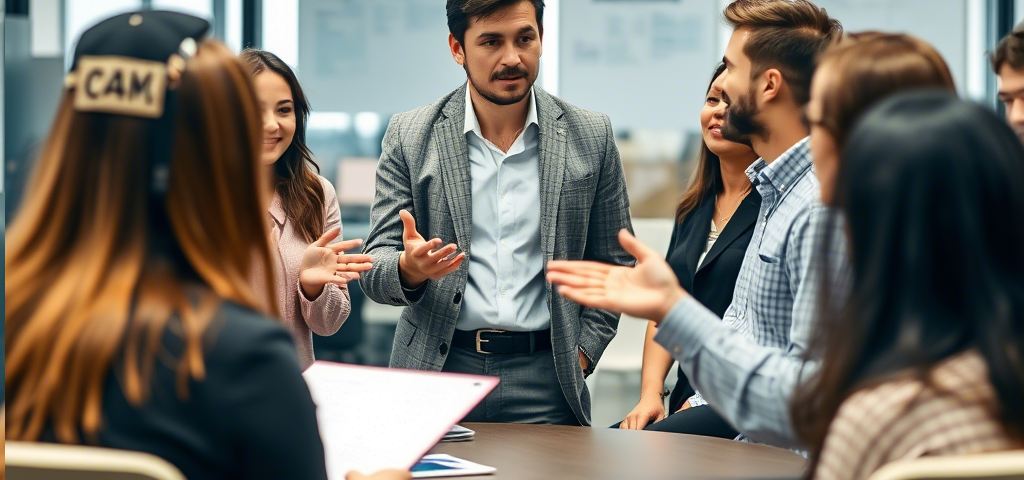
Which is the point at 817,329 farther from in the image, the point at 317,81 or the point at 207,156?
the point at 317,81

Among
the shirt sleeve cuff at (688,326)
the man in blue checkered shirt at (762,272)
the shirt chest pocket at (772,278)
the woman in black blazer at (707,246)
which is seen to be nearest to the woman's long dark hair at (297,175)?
the woman in black blazer at (707,246)

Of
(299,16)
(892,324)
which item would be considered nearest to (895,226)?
(892,324)

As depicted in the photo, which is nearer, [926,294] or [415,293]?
[926,294]

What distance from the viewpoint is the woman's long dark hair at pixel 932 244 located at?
3.31ft

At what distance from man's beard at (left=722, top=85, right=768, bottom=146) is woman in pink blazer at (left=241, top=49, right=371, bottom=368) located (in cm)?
93

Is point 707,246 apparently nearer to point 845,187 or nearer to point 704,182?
point 704,182

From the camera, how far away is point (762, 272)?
1.87 m

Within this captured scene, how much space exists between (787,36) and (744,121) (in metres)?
0.24

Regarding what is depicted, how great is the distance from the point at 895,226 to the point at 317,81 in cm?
458

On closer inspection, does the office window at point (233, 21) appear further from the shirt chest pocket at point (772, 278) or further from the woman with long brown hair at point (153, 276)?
the woman with long brown hair at point (153, 276)

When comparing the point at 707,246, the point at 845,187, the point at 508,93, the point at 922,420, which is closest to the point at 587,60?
the point at 707,246

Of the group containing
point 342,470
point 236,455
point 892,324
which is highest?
point 892,324

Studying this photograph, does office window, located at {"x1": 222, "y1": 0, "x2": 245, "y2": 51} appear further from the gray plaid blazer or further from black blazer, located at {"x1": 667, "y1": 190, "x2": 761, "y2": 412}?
black blazer, located at {"x1": 667, "y1": 190, "x2": 761, "y2": 412}

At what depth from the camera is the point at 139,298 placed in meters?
0.95
